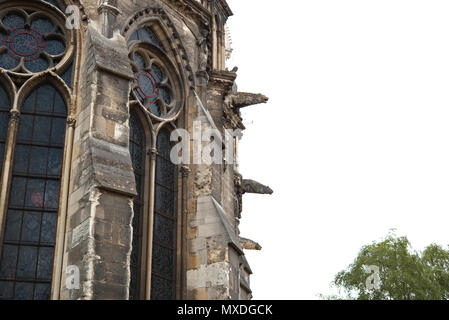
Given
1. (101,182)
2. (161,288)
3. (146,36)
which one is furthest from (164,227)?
(146,36)

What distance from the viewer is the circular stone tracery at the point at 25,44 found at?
12.1 metres

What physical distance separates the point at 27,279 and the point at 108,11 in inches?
217

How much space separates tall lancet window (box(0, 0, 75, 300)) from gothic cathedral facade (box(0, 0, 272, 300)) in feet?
0.07

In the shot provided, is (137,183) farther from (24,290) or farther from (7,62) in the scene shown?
(7,62)

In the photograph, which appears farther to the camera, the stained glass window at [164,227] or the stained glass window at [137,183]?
the stained glass window at [164,227]

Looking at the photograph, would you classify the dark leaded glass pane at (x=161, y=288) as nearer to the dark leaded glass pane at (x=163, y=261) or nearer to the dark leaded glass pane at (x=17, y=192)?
the dark leaded glass pane at (x=163, y=261)

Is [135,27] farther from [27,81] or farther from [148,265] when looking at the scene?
[148,265]

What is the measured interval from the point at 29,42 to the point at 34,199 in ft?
10.6

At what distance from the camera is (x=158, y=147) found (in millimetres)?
13367

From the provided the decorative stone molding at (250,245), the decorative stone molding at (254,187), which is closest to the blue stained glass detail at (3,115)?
the decorative stone molding at (254,187)

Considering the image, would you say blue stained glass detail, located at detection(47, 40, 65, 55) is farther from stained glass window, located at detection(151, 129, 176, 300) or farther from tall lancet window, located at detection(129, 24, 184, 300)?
stained glass window, located at detection(151, 129, 176, 300)
